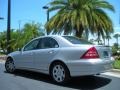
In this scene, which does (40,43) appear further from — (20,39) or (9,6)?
(20,39)

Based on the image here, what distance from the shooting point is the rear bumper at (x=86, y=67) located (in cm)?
898

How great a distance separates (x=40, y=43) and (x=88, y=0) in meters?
11.4

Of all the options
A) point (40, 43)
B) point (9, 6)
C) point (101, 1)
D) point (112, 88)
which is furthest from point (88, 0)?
point (112, 88)

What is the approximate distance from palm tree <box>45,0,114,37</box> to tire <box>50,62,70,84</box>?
420 inches

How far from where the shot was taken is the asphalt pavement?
9.15 m

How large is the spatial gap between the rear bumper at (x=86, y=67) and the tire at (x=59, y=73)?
197mm

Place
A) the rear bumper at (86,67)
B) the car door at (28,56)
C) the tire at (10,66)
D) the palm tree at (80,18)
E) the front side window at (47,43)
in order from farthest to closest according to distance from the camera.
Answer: the palm tree at (80,18) < the tire at (10,66) < the car door at (28,56) < the front side window at (47,43) < the rear bumper at (86,67)

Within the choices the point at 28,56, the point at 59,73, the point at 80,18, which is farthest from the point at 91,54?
the point at 80,18

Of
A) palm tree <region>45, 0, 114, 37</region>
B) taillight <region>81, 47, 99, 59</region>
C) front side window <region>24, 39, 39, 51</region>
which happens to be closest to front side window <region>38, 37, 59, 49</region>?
front side window <region>24, 39, 39, 51</region>

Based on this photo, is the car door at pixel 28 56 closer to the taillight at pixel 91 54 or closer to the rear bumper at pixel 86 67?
the rear bumper at pixel 86 67

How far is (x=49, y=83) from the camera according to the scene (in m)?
9.88

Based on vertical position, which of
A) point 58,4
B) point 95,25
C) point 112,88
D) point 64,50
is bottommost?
point 112,88

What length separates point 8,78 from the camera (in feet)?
35.9

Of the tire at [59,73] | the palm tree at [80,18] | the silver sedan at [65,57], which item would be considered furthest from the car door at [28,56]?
the palm tree at [80,18]
